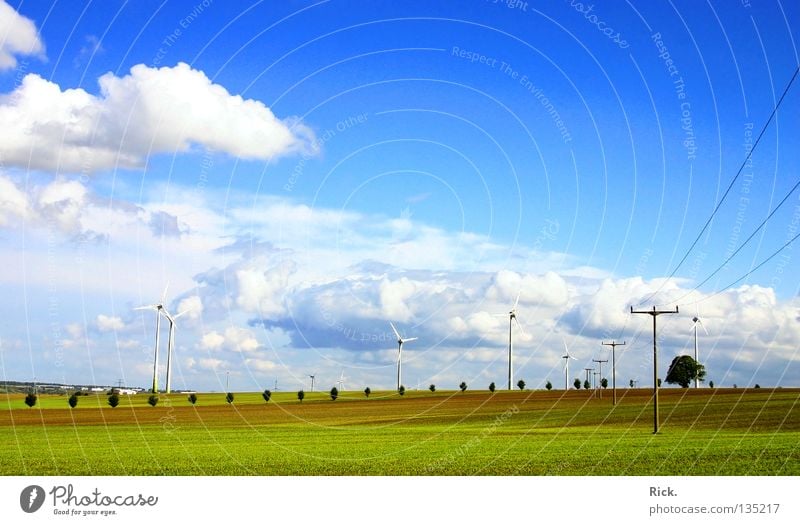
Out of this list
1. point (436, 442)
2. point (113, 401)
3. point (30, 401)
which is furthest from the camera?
point (30, 401)

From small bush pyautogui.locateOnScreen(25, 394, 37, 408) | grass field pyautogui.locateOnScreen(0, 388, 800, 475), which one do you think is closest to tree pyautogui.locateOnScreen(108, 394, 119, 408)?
grass field pyautogui.locateOnScreen(0, 388, 800, 475)

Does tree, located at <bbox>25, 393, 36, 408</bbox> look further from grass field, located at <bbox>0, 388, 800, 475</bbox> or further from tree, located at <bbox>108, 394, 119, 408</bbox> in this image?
grass field, located at <bbox>0, 388, 800, 475</bbox>

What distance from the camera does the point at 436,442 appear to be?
6550 cm

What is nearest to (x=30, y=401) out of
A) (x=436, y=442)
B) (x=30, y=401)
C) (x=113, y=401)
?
(x=30, y=401)

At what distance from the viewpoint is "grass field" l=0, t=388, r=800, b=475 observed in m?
43.6

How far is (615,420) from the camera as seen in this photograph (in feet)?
317

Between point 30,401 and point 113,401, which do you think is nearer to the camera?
point 113,401

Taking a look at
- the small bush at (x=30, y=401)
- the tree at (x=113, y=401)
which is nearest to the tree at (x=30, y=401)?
the small bush at (x=30, y=401)

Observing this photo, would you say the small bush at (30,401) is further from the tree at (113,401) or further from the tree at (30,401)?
the tree at (113,401)

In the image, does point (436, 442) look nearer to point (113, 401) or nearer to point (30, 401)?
point (113, 401)

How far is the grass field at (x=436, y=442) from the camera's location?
4356cm
